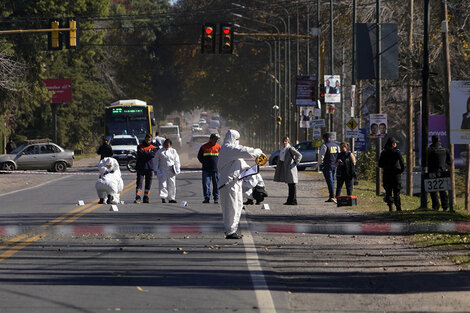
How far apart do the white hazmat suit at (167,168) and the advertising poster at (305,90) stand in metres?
23.1

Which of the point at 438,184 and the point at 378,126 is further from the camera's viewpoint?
A: the point at 378,126

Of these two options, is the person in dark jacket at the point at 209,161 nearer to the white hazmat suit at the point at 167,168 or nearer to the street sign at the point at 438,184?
the white hazmat suit at the point at 167,168

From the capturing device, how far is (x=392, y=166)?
72.6ft

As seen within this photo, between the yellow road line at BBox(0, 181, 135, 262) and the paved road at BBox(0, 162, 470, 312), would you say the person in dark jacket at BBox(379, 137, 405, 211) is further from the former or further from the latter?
the yellow road line at BBox(0, 181, 135, 262)

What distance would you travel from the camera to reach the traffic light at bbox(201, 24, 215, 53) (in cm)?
3641

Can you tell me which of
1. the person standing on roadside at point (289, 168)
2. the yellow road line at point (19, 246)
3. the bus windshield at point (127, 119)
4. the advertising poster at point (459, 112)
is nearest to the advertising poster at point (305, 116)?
the bus windshield at point (127, 119)

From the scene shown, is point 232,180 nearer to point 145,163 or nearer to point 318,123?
point 145,163

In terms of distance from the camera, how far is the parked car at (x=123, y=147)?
159 feet

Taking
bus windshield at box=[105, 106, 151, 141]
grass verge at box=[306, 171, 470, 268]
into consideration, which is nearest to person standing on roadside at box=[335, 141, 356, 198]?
grass verge at box=[306, 171, 470, 268]

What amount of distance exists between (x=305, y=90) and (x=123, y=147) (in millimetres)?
9723

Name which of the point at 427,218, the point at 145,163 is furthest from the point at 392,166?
the point at 145,163

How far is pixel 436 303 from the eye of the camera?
32.4 ft

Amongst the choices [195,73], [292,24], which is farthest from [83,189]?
[195,73]

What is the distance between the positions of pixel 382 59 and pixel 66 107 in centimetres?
4822
